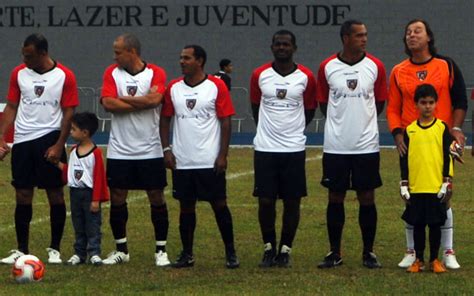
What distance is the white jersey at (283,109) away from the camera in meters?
10.7

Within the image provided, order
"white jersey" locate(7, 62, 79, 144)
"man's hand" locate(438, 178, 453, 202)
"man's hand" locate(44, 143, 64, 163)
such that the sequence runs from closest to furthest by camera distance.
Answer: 1. "man's hand" locate(438, 178, 453, 202)
2. "man's hand" locate(44, 143, 64, 163)
3. "white jersey" locate(7, 62, 79, 144)

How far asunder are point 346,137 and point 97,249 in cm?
235

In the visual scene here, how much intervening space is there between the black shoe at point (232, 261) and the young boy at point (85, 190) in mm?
1125

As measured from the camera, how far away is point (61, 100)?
433 inches

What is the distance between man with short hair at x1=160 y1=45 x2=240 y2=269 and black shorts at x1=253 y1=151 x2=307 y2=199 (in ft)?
1.07

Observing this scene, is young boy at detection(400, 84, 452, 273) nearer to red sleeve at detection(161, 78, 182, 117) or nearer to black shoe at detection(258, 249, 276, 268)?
black shoe at detection(258, 249, 276, 268)

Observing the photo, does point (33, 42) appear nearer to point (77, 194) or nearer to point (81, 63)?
point (77, 194)

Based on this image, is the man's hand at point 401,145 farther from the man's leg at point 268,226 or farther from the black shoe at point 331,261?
the man's leg at point 268,226

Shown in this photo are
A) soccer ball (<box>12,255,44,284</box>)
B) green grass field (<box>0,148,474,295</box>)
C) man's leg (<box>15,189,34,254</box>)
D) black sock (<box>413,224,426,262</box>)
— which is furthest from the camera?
man's leg (<box>15,189,34,254</box>)

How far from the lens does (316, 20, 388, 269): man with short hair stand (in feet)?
34.7

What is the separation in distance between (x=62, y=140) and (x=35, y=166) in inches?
14.0

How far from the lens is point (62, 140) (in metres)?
10.9

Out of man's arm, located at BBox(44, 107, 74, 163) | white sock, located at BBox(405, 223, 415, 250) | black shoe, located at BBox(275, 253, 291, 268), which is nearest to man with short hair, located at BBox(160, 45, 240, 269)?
black shoe, located at BBox(275, 253, 291, 268)

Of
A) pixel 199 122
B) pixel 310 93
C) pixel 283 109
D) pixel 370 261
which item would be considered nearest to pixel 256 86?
pixel 283 109
